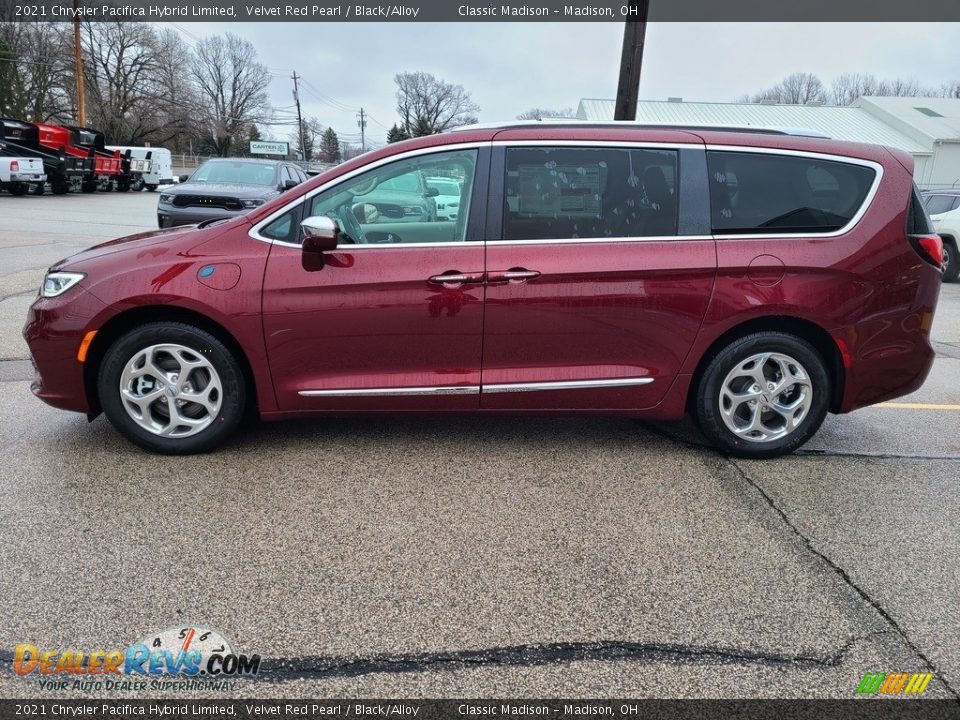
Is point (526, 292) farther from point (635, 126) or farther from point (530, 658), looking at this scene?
point (530, 658)

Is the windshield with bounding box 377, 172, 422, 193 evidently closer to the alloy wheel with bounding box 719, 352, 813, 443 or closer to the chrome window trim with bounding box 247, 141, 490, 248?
the chrome window trim with bounding box 247, 141, 490, 248

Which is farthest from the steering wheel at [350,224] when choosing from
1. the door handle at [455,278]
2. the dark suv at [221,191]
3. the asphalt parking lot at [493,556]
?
the dark suv at [221,191]

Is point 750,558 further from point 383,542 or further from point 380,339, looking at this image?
point 380,339

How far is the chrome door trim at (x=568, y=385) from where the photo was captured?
3.84 metres

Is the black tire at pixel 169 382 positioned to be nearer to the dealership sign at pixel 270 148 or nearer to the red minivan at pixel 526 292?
the red minivan at pixel 526 292

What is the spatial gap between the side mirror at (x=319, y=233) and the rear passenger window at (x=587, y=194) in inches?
35.6

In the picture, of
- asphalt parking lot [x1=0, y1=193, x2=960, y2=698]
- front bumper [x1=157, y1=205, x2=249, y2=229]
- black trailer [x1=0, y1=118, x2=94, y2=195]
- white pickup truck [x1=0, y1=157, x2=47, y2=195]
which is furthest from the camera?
black trailer [x1=0, y1=118, x2=94, y2=195]

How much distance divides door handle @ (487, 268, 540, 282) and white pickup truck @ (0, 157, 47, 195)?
2685 cm

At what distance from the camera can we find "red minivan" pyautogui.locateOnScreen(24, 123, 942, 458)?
12.1 ft

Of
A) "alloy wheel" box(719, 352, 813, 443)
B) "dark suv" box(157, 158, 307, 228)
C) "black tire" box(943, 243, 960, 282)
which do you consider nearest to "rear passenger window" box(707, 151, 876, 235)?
"alloy wheel" box(719, 352, 813, 443)


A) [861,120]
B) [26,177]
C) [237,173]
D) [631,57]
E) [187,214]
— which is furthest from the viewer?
[861,120]

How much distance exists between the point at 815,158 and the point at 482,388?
7.44ft

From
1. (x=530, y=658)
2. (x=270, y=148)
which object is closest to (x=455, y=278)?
(x=530, y=658)

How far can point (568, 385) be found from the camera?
3.86 m
